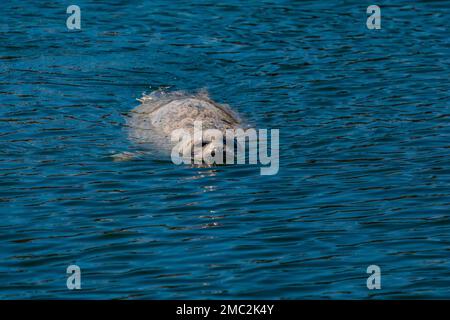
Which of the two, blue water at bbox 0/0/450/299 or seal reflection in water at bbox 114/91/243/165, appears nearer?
blue water at bbox 0/0/450/299

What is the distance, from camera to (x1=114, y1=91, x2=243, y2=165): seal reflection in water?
12859 millimetres

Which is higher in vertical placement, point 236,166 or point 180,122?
point 180,122

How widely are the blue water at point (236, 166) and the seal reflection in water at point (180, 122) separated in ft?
0.90

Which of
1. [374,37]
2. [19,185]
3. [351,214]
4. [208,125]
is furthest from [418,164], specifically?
[374,37]

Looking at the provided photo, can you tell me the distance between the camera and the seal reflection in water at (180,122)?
1286cm

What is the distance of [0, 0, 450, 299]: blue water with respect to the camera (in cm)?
949

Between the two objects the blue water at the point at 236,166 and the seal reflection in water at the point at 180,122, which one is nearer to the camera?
the blue water at the point at 236,166

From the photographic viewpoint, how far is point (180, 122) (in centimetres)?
1394

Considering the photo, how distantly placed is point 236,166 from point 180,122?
5.70 ft

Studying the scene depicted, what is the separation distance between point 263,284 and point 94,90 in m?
7.20

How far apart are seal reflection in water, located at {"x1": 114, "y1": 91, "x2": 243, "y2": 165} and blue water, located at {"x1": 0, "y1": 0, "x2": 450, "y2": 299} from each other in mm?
274

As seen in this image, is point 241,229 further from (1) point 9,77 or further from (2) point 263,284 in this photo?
(1) point 9,77

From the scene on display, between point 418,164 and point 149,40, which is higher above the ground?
point 149,40

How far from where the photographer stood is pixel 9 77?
16062 mm
